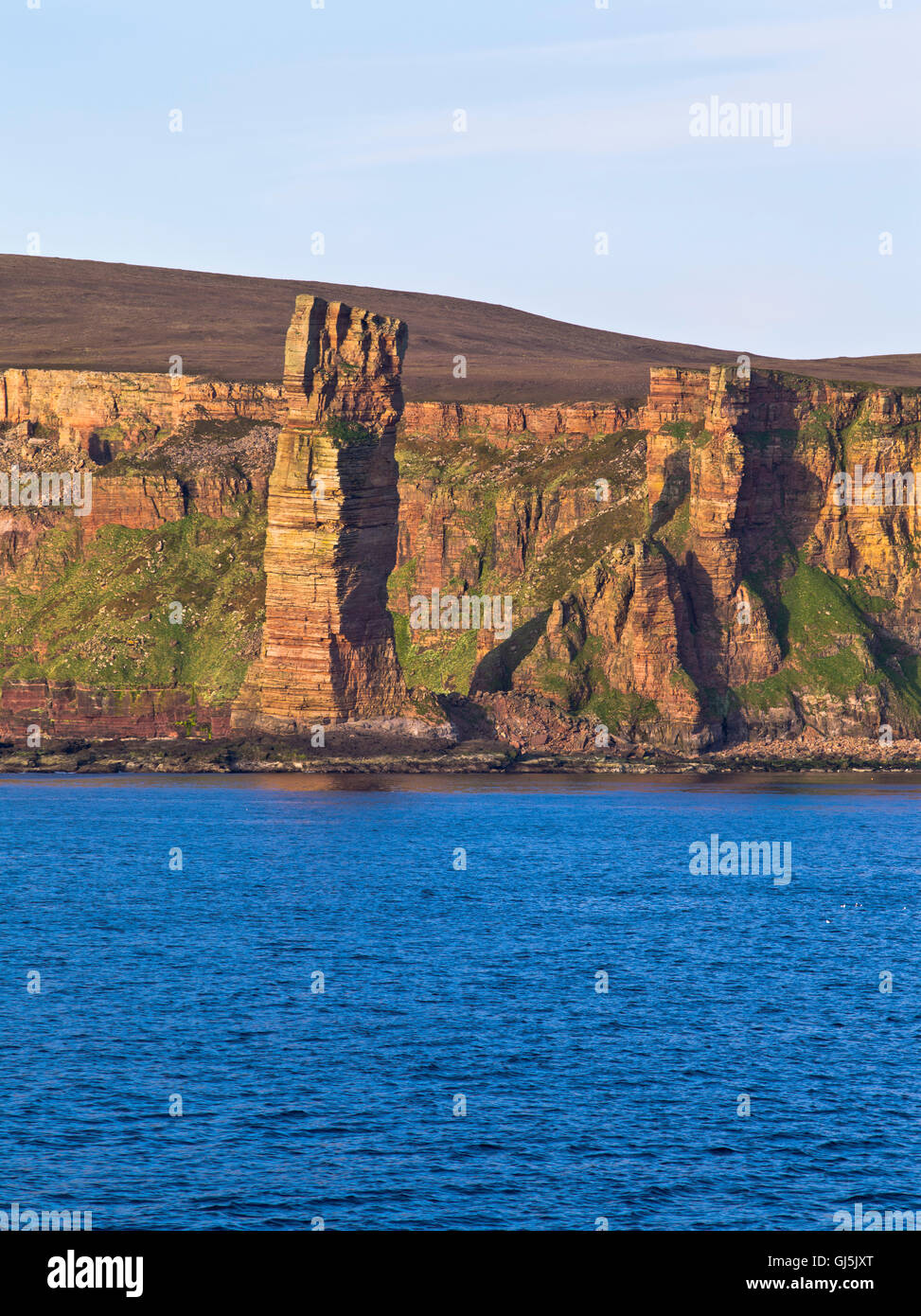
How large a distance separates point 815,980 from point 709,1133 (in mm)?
30126

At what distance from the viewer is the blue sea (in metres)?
55.5

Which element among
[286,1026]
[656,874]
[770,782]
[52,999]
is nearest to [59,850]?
[656,874]

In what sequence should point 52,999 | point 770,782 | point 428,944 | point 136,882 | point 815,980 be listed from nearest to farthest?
point 52,999, point 815,980, point 428,944, point 136,882, point 770,782

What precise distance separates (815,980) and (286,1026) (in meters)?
28.5

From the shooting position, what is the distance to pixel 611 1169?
5734cm

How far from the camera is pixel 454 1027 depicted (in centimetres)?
7819

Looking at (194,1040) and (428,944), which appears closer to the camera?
(194,1040)

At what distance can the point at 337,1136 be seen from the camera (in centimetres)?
6103

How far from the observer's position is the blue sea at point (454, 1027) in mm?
55469

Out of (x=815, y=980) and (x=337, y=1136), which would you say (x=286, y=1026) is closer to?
(x=337, y=1136)
